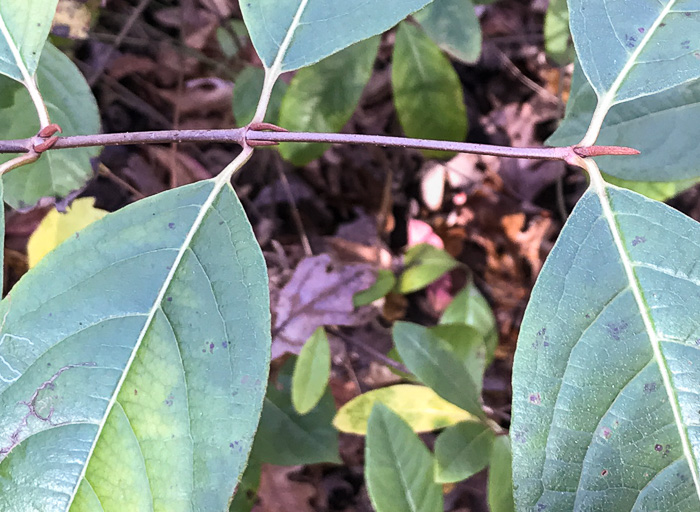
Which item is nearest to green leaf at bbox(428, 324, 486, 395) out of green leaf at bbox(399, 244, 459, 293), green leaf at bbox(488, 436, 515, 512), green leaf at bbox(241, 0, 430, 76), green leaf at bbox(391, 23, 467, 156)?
green leaf at bbox(488, 436, 515, 512)

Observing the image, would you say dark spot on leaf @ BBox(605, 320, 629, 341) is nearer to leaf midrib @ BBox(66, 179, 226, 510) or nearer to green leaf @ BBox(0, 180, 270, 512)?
green leaf @ BBox(0, 180, 270, 512)

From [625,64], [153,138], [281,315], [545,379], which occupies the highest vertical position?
[625,64]

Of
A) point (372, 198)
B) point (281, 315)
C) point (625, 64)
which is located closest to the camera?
point (625, 64)

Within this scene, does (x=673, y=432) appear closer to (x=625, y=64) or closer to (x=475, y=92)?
(x=625, y=64)

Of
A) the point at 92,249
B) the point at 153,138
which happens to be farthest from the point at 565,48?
the point at 92,249

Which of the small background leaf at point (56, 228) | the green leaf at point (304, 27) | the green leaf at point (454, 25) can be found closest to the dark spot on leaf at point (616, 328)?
the green leaf at point (304, 27)

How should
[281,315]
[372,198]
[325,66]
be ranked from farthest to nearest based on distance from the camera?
[372,198] → [281,315] → [325,66]

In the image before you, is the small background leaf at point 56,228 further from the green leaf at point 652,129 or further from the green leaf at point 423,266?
the green leaf at point 652,129
